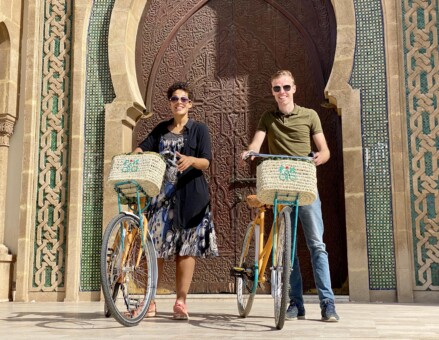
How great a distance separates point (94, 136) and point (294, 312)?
148 inches

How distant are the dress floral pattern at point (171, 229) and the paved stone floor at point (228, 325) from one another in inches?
18.2

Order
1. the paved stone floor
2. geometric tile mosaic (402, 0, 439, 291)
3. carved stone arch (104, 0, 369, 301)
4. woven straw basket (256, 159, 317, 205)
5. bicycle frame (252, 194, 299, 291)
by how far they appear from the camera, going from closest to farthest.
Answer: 1. the paved stone floor
2. woven straw basket (256, 159, 317, 205)
3. bicycle frame (252, 194, 299, 291)
4. geometric tile mosaic (402, 0, 439, 291)
5. carved stone arch (104, 0, 369, 301)

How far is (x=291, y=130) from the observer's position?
14.2 feet

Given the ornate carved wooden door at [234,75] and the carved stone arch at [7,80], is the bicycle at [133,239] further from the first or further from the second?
the carved stone arch at [7,80]

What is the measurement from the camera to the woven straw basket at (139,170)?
4.00 m

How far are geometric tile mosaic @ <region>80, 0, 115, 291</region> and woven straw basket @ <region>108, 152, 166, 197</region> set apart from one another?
3141 millimetres

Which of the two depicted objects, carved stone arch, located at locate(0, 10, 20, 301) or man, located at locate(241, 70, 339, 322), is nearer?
man, located at locate(241, 70, 339, 322)

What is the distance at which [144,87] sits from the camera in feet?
25.1

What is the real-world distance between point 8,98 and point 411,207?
4.66 meters

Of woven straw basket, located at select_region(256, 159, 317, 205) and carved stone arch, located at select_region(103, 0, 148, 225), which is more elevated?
carved stone arch, located at select_region(103, 0, 148, 225)

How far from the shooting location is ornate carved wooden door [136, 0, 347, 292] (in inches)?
278

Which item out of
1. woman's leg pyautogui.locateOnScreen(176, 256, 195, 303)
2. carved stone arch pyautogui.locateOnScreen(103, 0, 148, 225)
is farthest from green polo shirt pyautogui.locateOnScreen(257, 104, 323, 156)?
carved stone arch pyautogui.locateOnScreen(103, 0, 148, 225)

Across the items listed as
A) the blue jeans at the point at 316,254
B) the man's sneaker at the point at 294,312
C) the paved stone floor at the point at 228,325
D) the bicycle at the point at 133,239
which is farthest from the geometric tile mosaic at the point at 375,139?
the bicycle at the point at 133,239

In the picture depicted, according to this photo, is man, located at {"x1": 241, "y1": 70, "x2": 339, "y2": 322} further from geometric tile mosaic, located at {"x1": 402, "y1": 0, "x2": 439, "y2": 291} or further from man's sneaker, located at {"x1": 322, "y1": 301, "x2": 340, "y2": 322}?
geometric tile mosaic, located at {"x1": 402, "y1": 0, "x2": 439, "y2": 291}
